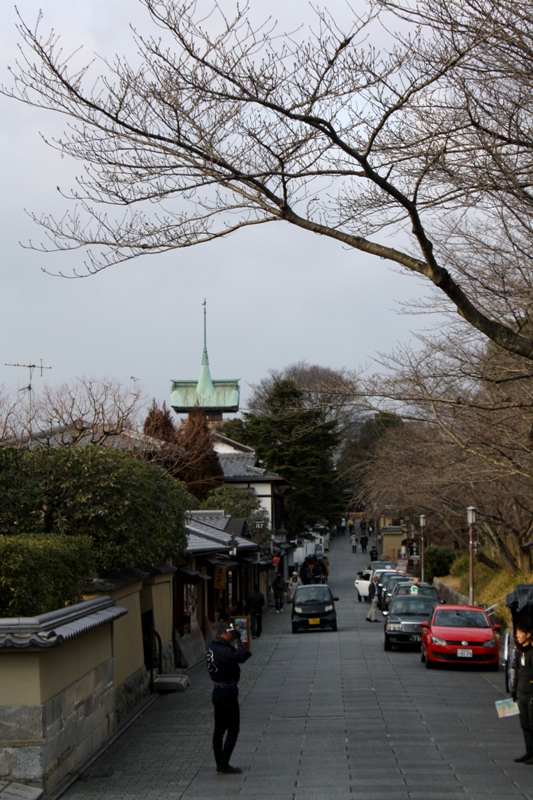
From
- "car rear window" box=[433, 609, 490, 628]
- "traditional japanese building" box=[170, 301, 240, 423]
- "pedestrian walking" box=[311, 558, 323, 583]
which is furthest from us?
"traditional japanese building" box=[170, 301, 240, 423]

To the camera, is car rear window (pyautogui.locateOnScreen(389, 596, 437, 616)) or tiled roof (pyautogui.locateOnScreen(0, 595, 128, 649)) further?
car rear window (pyautogui.locateOnScreen(389, 596, 437, 616))

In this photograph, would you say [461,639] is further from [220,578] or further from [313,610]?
[313,610]

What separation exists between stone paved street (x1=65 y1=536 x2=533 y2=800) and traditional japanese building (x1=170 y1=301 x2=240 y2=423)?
66.4m

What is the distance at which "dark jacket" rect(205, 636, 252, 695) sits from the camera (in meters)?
11.0

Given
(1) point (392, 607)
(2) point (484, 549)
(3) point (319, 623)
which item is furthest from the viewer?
(2) point (484, 549)

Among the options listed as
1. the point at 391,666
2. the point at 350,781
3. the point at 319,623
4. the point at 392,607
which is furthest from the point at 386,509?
the point at 350,781

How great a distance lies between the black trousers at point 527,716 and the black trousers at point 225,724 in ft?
11.0

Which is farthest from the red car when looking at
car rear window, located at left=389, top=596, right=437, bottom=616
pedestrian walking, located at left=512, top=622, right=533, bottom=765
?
pedestrian walking, located at left=512, top=622, right=533, bottom=765

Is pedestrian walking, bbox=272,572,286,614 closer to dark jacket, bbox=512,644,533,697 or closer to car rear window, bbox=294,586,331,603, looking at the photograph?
car rear window, bbox=294,586,331,603

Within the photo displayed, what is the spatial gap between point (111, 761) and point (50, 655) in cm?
271

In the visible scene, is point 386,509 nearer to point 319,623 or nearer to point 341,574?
point 319,623

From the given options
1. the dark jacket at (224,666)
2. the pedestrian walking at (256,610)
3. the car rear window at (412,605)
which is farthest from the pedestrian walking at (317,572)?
the dark jacket at (224,666)

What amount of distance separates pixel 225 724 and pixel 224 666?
643mm

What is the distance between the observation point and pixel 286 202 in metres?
10.2
